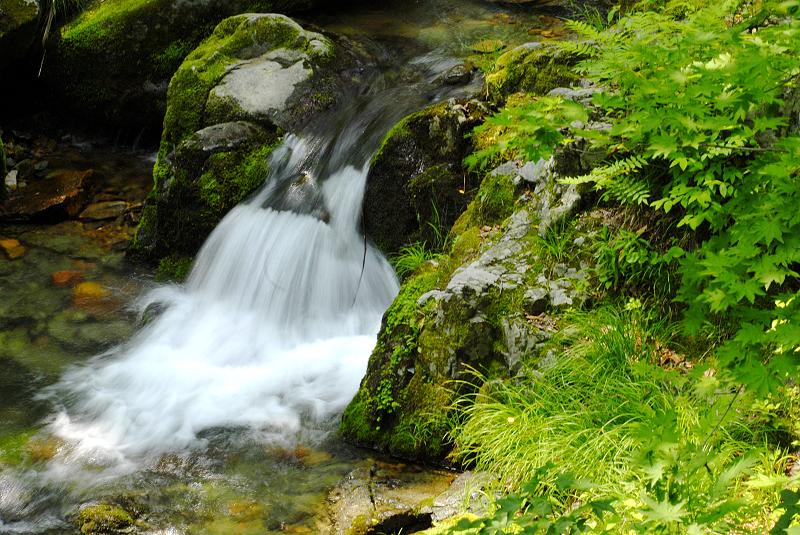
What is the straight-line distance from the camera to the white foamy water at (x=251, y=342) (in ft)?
17.5

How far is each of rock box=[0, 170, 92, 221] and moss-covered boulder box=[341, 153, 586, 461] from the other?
4853 mm

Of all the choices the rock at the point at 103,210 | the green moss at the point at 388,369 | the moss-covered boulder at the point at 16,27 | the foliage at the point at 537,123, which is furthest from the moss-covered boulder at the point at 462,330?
the moss-covered boulder at the point at 16,27

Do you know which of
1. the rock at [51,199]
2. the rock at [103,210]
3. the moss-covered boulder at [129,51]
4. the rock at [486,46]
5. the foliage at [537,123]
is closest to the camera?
the foliage at [537,123]

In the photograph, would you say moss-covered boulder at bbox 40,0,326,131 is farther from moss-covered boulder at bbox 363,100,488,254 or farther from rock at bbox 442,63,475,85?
moss-covered boulder at bbox 363,100,488,254

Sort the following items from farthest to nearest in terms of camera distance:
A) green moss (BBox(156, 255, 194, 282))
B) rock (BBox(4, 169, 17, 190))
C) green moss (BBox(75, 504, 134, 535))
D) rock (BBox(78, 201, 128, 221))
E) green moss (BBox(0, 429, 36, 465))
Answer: rock (BBox(4, 169, 17, 190)) → rock (BBox(78, 201, 128, 221)) → green moss (BBox(156, 255, 194, 282)) → green moss (BBox(0, 429, 36, 465)) → green moss (BBox(75, 504, 134, 535))

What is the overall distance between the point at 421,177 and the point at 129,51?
5.15 meters

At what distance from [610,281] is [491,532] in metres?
2.62

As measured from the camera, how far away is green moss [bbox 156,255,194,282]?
24.4ft

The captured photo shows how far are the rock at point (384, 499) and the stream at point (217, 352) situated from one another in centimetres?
11

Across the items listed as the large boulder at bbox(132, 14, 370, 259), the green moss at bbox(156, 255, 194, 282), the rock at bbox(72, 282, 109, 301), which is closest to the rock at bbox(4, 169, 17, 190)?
the large boulder at bbox(132, 14, 370, 259)

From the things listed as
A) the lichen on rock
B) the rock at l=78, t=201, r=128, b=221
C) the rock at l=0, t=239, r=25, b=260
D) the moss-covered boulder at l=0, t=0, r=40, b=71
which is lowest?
the rock at l=0, t=239, r=25, b=260

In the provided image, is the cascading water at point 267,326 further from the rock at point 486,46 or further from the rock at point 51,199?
the rock at point 51,199

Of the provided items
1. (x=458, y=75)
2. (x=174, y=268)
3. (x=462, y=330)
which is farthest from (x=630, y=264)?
(x=174, y=268)

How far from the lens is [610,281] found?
4500 mm
